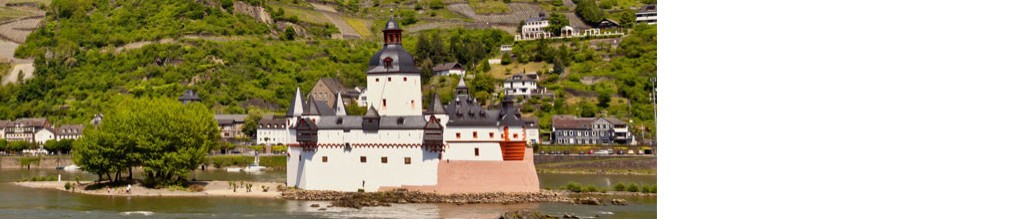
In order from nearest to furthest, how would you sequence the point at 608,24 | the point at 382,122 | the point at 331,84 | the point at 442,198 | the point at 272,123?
the point at 442,198
the point at 382,122
the point at 272,123
the point at 331,84
the point at 608,24

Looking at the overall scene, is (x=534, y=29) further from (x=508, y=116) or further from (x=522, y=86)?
(x=508, y=116)

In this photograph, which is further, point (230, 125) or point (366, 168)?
point (230, 125)

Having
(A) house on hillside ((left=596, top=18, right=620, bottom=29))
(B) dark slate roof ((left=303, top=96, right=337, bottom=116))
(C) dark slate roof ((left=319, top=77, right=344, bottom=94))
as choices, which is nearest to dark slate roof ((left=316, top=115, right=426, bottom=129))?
(B) dark slate roof ((left=303, top=96, right=337, bottom=116))

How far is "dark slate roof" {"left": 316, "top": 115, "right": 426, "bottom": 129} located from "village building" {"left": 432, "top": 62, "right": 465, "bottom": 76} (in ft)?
144

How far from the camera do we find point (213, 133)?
158 feet

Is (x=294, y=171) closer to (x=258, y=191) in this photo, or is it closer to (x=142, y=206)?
(x=258, y=191)

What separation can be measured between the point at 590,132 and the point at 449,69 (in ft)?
66.0

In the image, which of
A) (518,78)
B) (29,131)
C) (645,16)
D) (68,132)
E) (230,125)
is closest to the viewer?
(68,132)

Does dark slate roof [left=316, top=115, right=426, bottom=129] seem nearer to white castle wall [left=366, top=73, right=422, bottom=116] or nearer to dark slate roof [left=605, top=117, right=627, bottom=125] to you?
white castle wall [left=366, top=73, right=422, bottom=116]

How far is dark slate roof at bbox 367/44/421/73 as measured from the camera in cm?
4078

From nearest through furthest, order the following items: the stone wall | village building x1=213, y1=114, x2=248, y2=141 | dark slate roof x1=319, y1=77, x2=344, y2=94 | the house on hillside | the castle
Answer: the castle → the stone wall → village building x1=213, y1=114, x2=248, y2=141 → dark slate roof x1=319, y1=77, x2=344, y2=94 → the house on hillside

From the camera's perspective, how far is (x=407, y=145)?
130 feet

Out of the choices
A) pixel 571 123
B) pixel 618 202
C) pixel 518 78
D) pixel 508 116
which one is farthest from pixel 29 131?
pixel 618 202

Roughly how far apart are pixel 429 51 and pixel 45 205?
54179 millimetres
